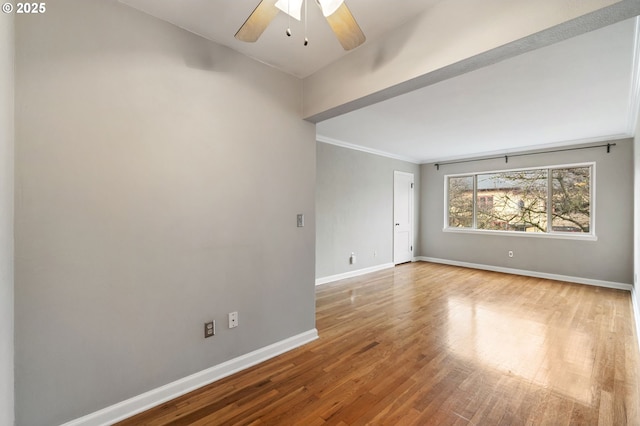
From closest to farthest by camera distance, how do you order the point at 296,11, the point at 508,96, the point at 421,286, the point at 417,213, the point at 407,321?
the point at 296,11 < the point at 508,96 < the point at 407,321 < the point at 421,286 < the point at 417,213

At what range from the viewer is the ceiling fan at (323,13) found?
49.9 inches

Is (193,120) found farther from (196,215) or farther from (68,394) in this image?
(68,394)

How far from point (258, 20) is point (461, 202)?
19.8ft

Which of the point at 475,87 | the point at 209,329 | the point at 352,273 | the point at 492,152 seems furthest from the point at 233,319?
the point at 492,152

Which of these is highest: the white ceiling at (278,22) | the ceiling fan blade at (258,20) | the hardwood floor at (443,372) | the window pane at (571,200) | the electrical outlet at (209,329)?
the white ceiling at (278,22)

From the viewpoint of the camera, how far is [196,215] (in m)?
1.93

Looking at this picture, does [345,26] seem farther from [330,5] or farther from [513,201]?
[513,201]

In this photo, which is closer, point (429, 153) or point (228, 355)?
point (228, 355)

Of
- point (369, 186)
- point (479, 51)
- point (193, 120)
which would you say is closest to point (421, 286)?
point (369, 186)

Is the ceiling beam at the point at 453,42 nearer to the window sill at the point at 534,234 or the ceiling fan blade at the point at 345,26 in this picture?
the ceiling fan blade at the point at 345,26

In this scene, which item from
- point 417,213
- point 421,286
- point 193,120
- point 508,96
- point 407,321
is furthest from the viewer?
point 417,213

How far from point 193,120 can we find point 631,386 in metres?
3.63

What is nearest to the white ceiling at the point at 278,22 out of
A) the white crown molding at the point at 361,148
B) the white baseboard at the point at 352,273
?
the white crown molding at the point at 361,148

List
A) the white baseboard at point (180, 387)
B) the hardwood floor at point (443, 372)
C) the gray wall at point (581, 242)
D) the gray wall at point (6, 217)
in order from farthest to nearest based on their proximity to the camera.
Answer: the gray wall at point (581, 242) < the hardwood floor at point (443, 372) < the white baseboard at point (180, 387) < the gray wall at point (6, 217)
